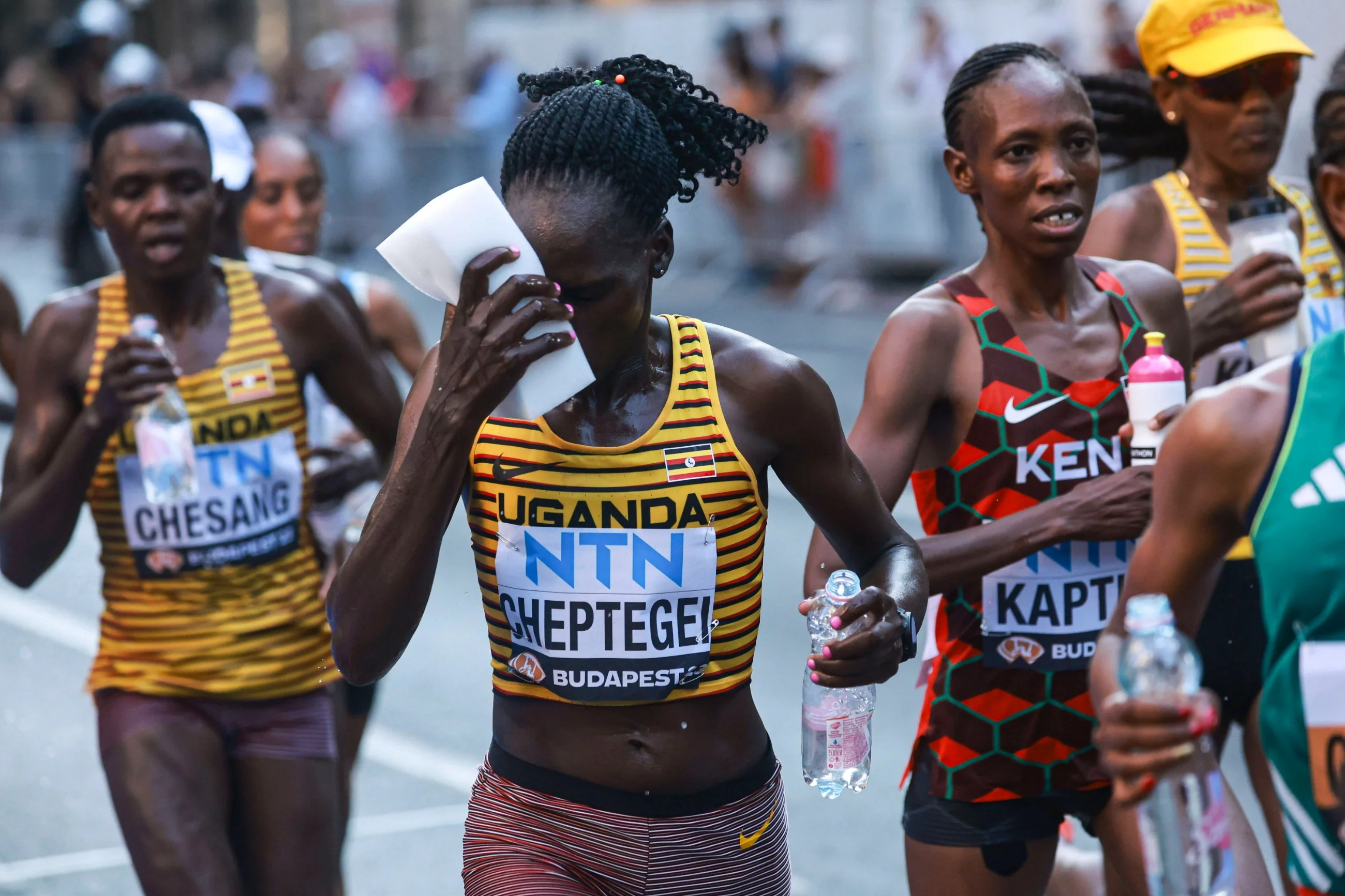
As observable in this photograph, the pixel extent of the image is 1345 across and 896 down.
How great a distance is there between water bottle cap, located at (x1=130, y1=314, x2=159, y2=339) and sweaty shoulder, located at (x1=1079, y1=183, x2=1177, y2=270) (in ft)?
7.84

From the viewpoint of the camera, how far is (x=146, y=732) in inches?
180

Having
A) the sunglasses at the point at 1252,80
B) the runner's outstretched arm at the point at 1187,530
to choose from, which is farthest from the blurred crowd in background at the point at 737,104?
the runner's outstretched arm at the point at 1187,530

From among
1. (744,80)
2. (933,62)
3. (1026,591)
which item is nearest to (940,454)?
(1026,591)

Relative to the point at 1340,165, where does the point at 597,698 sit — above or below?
below

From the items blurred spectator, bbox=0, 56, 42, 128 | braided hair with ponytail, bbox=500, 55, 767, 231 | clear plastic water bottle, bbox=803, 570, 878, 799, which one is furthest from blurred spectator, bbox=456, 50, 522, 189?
clear plastic water bottle, bbox=803, 570, 878, 799

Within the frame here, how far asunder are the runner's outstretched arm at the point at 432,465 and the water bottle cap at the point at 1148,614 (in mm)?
1070

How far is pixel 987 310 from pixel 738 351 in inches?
35.4

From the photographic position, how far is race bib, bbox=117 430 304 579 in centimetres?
479

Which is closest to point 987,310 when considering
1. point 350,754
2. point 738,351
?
point 738,351

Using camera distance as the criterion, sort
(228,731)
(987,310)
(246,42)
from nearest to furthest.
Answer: (987,310)
(228,731)
(246,42)

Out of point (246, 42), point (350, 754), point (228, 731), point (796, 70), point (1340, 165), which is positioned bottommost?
point (350, 754)

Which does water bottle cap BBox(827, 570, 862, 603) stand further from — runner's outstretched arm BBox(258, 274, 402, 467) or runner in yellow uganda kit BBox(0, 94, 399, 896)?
runner's outstretched arm BBox(258, 274, 402, 467)

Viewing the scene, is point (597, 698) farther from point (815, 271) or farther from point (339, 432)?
point (815, 271)

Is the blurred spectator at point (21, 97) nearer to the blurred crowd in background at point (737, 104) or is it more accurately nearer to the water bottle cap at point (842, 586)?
the blurred crowd in background at point (737, 104)
